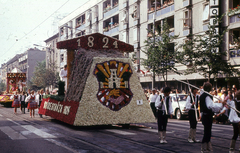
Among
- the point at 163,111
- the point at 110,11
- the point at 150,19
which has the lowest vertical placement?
the point at 163,111

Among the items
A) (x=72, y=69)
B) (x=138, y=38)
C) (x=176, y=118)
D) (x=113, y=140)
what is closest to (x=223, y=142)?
(x=113, y=140)

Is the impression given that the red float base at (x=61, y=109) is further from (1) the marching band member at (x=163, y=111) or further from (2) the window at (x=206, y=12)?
(2) the window at (x=206, y=12)

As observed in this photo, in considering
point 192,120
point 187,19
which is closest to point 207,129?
point 192,120

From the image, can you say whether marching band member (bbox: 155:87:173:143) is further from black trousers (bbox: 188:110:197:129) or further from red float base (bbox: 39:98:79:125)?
red float base (bbox: 39:98:79:125)

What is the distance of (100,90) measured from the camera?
13.1 meters

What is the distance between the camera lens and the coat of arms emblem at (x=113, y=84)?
13.1m

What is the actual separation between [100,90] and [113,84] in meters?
0.64

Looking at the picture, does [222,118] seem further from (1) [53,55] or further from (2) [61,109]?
(1) [53,55]

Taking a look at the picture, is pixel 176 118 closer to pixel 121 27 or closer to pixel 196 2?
pixel 196 2

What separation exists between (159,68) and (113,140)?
16.8 metres

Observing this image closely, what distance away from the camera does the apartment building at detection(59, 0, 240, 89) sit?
26.1m

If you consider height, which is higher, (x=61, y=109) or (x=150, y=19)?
(x=150, y=19)

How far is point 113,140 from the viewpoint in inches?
390

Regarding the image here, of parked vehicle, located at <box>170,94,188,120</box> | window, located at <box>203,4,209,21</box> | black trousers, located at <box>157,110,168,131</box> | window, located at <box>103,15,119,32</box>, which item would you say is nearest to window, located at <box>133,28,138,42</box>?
window, located at <box>103,15,119,32</box>
